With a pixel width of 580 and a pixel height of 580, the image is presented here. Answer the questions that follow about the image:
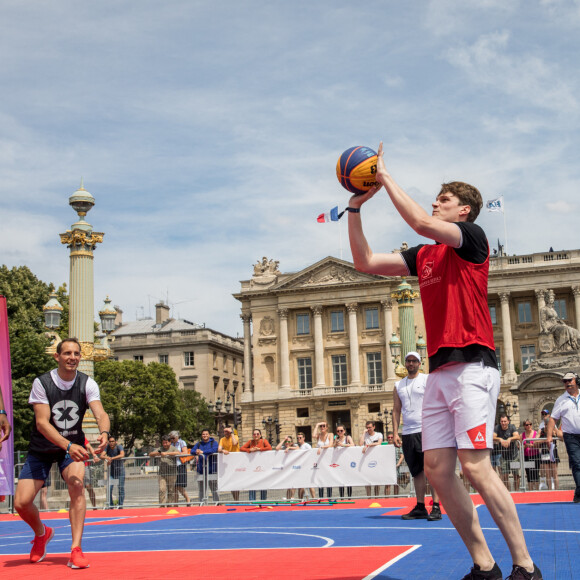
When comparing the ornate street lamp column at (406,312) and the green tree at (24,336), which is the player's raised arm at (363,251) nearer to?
the ornate street lamp column at (406,312)

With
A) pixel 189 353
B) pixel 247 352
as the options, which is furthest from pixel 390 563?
pixel 189 353

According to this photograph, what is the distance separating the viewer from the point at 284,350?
82.2 meters

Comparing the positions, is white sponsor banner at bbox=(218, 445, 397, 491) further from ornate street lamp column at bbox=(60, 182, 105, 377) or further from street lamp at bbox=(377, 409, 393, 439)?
street lamp at bbox=(377, 409, 393, 439)

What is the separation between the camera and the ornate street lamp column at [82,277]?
851 inches

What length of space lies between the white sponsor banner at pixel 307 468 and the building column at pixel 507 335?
199 ft

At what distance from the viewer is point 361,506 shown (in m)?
14.4

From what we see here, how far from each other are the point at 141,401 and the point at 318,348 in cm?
1893

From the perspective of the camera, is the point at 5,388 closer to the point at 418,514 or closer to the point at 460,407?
the point at 418,514

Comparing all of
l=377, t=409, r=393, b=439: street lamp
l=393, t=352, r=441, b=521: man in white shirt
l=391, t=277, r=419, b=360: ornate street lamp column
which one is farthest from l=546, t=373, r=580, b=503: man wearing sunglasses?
l=377, t=409, r=393, b=439: street lamp

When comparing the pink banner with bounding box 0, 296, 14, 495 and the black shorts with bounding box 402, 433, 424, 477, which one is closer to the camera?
the pink banner with bounding box 0, 296, 14, 495

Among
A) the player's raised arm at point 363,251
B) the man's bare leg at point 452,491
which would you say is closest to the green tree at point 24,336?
the player's raised arm at point 363,251

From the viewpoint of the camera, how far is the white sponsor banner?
16266 millimetres

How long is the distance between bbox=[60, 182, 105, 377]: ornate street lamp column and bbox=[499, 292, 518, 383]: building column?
2305 inches

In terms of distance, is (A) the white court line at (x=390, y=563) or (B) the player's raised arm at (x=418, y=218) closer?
(B) the player's raised arm at (x=418, y=218)
